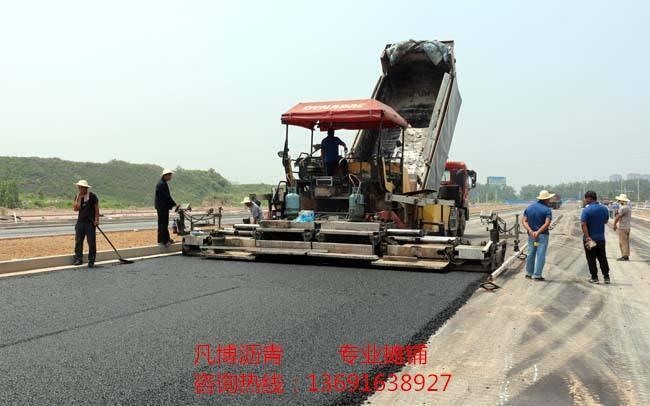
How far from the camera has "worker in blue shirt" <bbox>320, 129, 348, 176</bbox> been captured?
954 cm

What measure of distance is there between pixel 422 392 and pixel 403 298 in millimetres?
2528

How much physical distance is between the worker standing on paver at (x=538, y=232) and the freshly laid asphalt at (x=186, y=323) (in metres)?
0.91

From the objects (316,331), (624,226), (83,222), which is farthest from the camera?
(624,226)

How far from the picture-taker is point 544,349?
168 inches

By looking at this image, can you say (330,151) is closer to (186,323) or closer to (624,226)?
(186,323)

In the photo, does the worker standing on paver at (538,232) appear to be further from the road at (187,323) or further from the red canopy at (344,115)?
the red canopy at (344,115)

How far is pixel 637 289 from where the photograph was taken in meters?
7.04

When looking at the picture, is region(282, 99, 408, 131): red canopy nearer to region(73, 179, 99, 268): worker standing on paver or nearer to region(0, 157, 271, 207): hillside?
region(73, 179, 99, 268): worker standing on paver

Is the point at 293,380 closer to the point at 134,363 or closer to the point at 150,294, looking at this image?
the point at 134,363

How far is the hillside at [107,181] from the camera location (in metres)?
59.1

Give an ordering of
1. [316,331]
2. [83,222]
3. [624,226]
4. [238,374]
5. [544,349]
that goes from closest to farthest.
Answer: [238,374] < [544,349] < [316,331] < [83,222] < [624,226]

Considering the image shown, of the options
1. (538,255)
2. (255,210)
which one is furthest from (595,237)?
(255,210)

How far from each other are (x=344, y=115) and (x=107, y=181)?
63.9 meters

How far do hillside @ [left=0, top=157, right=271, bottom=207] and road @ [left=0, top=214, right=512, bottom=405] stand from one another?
48891 mm
